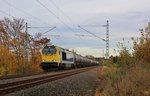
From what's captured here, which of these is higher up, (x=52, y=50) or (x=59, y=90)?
(x=52, y=50)

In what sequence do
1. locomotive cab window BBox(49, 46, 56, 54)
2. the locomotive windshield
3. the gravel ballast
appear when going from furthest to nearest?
the locomotive windshield
locomotive cab window BBox(49, 46, 56, 54)
the gravel ballast

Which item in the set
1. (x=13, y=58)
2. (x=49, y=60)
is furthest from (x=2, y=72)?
(x=13, y=58)

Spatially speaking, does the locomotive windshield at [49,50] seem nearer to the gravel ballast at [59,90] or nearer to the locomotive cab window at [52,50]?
the locomotive cab window at [52,50]

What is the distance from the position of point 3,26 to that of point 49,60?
19.4 metres

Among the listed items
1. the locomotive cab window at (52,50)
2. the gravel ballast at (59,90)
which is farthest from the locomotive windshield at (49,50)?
the gravel ballast at (59,90)

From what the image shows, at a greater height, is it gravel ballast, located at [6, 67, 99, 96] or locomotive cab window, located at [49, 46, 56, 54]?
locomotive cab window, located at [49, 46, 56, 54]

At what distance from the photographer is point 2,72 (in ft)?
132

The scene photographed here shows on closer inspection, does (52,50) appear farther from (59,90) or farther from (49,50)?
(59,90)

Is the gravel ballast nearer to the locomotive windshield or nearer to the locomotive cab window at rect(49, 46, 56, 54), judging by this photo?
the locomotive cab window at rect(49, 46, 56, 54)

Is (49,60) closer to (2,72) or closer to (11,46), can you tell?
(2,72)

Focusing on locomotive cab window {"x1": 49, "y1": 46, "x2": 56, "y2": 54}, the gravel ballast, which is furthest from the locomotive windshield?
the gravel ballast

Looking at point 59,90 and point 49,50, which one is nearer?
point 59,90

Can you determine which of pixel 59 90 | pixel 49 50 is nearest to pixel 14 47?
pixel 49 50

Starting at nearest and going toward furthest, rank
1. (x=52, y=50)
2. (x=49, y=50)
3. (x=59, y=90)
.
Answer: (x=59, y=90), (x=52, y=50), (x=49, y=50)
